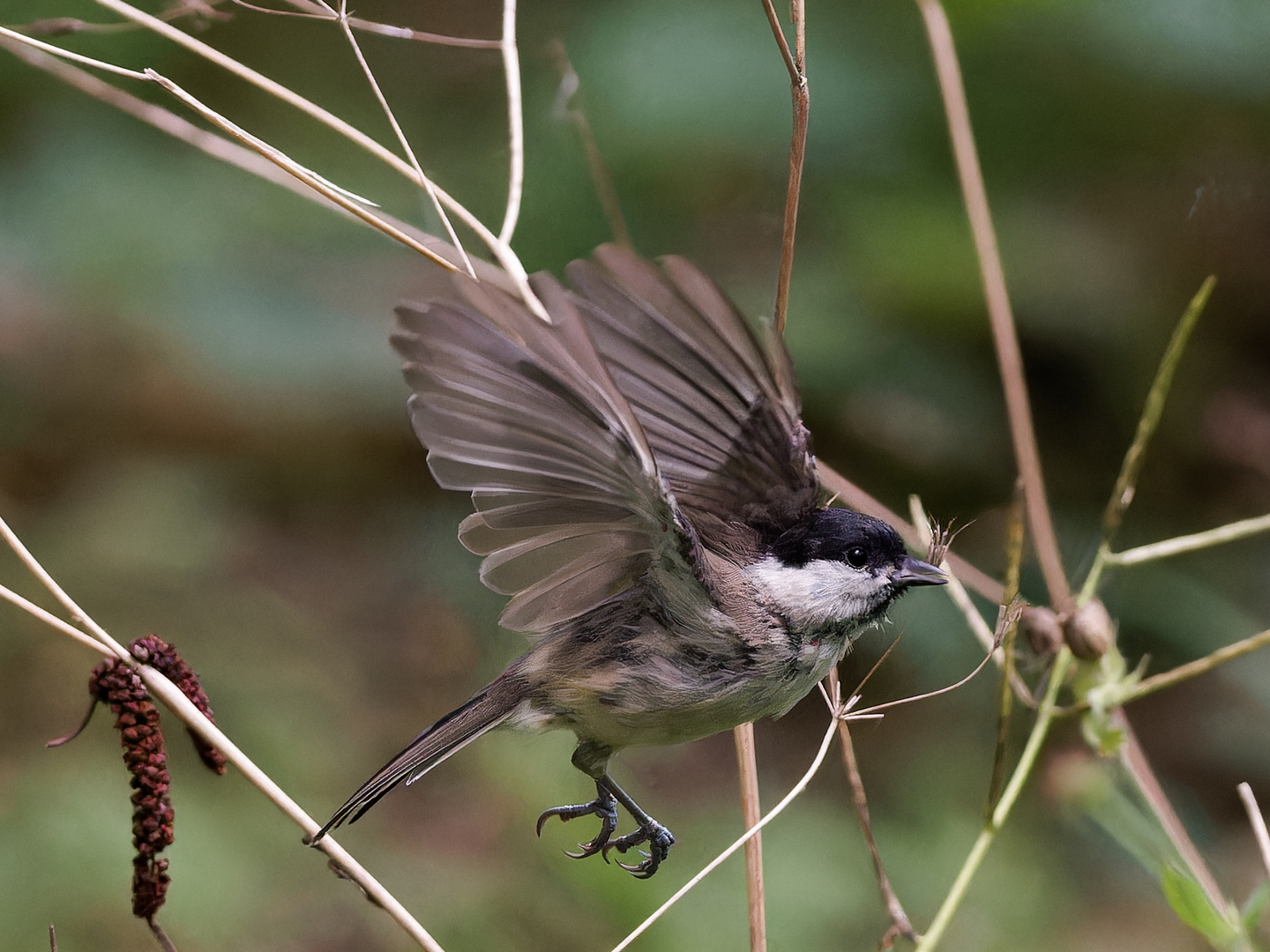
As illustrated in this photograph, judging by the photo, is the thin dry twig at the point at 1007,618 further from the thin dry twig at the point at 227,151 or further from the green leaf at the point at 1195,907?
the thin dry twig at the point at 227,151

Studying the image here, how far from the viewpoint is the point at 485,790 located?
128 inches

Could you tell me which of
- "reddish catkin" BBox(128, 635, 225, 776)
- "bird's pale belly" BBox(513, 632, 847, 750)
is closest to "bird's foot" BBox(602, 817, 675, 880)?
"bird's pale belly" BBox(513, 632, 847, 750)

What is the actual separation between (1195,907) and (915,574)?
52cm

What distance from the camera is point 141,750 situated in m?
1.25

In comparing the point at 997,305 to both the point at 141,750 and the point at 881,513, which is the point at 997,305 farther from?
the point at 141,750

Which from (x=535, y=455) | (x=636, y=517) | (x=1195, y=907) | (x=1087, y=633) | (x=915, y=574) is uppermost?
(x=535, y=455)

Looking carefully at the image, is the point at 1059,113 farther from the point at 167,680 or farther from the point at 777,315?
the point at 167,680

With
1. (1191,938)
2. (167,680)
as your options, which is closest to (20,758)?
(167,680)

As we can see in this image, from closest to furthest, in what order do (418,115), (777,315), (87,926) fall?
1. (777,315)
2. (87,926)
3. (418,115)

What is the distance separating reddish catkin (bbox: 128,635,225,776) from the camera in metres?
1.26

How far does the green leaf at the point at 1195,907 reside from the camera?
155 cm

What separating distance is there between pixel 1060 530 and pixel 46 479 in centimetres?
307

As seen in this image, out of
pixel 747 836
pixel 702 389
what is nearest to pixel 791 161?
pixel 702 389

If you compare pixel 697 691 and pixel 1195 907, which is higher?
pixel 697 691
